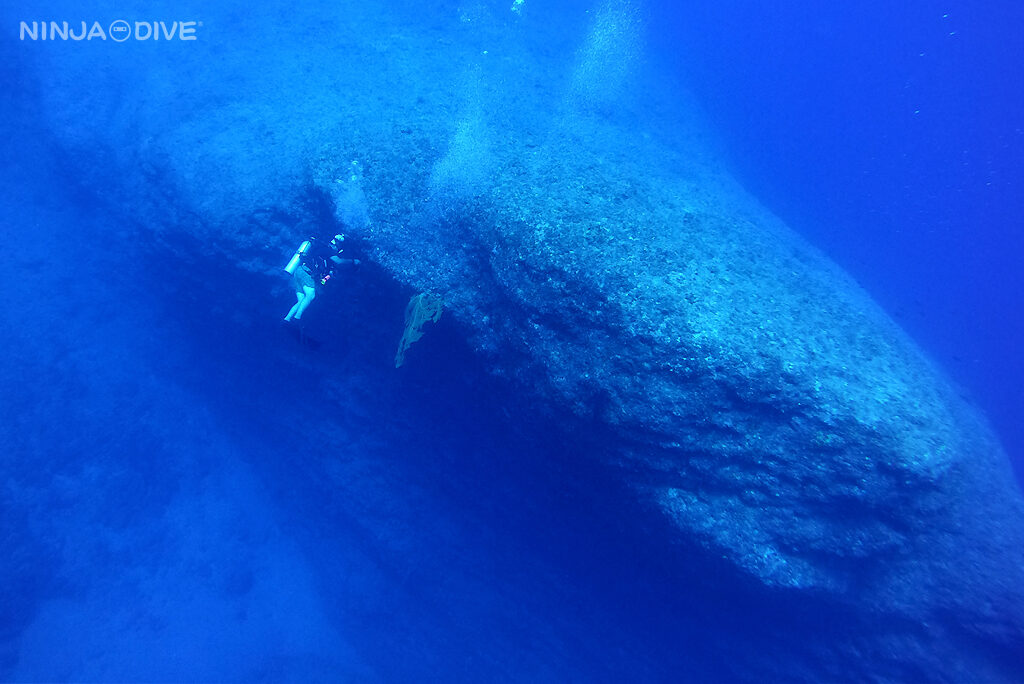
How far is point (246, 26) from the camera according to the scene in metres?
A: 9.54

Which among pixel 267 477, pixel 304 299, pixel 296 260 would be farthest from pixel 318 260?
pixel 267 477

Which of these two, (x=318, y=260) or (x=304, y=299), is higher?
(x=318, y=260)

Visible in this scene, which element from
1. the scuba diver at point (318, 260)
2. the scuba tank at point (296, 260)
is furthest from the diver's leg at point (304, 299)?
the scuba tank at point (296, 260)

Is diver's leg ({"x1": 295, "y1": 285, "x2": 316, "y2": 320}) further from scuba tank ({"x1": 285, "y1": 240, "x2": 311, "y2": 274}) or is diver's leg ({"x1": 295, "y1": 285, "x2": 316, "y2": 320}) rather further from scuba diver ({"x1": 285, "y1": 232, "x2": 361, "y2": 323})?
scuba tank ({"x1": 285, "y1": 240, "x2": 311, "y2": 274})

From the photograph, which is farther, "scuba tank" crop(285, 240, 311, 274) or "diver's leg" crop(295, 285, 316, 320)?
"diver's leg" crop(295, 285, 316, 320)

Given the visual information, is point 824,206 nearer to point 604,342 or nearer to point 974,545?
point 974,545

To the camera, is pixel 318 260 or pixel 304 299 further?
pixel 304 299

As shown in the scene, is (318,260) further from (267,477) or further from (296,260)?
(267,477)

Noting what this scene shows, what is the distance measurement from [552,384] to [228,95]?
24.6ft

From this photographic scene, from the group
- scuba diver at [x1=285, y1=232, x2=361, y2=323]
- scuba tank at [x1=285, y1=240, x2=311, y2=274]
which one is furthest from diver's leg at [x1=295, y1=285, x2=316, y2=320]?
scuba tank at [x1=285, y1=240, x2=311, y2=274]

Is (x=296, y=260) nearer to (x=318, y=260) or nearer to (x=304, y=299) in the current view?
(x=318, y=260)

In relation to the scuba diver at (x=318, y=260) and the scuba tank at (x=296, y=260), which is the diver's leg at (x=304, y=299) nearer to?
the scuba diver at (x=318, y=260)

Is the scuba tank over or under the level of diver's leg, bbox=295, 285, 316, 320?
over

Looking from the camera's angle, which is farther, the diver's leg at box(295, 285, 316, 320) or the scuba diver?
the diver's leg at box(295, 285, 316, 320)
